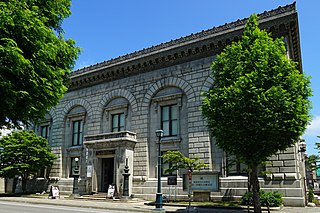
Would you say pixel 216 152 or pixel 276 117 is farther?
pixel 216 152

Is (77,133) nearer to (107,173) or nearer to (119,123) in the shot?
(119,123)

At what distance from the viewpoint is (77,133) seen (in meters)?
34.2

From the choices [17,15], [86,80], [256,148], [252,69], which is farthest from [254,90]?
[86,80]

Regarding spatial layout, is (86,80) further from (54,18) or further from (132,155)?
(54,18)

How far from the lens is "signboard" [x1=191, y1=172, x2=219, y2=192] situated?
22.5 m

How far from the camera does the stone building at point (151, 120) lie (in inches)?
924

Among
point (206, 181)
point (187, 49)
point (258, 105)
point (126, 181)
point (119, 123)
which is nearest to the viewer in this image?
point (258, 105)

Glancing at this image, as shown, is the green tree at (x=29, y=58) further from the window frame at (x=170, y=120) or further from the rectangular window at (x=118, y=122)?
the rectangular window at (x=118, y=122)

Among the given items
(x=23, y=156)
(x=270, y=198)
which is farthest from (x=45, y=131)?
(x=270, y=198)

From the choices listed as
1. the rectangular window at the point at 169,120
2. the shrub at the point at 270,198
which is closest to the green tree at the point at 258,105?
the shrub at the point at 270,198

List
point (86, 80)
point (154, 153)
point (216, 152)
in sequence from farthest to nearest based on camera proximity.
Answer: point (86, 80)
point (154, 153)
point (216, 152)

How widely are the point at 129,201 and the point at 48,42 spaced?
1774cm

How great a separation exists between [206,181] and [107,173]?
11.3 m

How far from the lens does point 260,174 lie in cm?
2247
